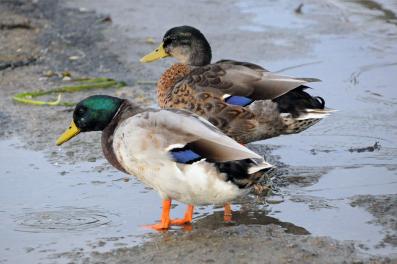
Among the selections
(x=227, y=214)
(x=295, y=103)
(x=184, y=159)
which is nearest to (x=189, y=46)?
(x=295, y=103)

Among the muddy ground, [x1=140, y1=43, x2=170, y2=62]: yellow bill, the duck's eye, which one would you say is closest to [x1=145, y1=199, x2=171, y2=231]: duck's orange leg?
the muddy ground

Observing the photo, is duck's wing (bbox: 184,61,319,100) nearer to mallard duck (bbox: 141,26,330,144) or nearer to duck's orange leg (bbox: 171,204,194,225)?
mallard duck (bbox: 141,26,330,144)

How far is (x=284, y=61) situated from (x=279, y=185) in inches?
119

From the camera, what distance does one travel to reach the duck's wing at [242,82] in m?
6.70

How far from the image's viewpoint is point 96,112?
19.8ft

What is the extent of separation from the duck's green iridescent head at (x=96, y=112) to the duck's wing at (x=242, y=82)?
915 millimetres

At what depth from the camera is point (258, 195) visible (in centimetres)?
617

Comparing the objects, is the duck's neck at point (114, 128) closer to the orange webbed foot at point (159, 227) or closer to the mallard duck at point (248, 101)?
the orange webbed foot at point (159, 227)

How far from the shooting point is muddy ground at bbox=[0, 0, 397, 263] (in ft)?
17.5

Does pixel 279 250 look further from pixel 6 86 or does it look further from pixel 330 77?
pixel 6 86

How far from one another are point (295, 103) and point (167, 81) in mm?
1012

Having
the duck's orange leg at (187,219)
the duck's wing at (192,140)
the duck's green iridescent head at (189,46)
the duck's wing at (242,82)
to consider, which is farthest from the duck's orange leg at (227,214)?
the duck's green iridescent head at (189,46)

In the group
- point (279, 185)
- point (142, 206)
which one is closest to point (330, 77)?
point (279, 185)

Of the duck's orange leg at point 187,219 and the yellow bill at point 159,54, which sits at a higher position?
the yellow bill at point 159,54
